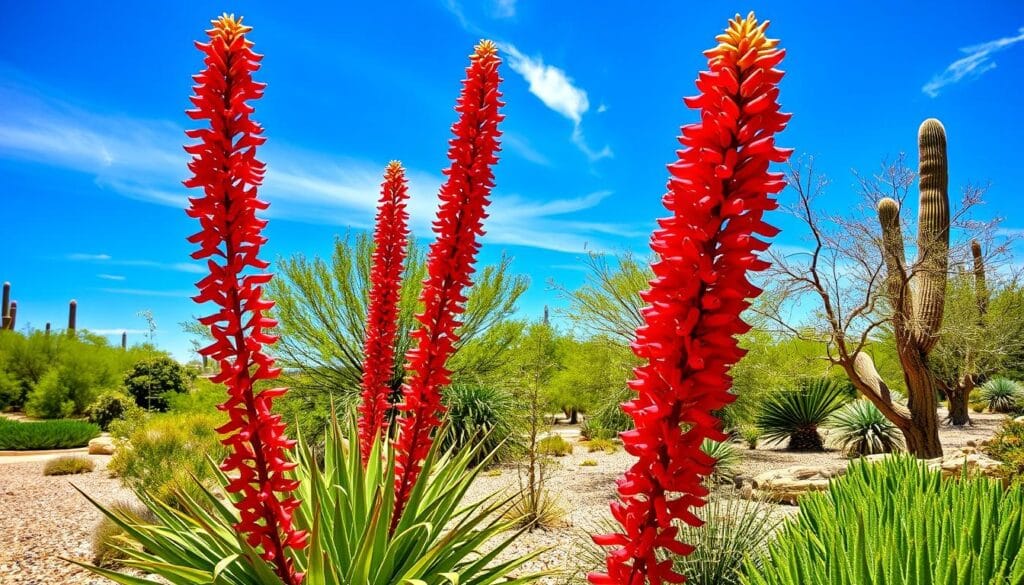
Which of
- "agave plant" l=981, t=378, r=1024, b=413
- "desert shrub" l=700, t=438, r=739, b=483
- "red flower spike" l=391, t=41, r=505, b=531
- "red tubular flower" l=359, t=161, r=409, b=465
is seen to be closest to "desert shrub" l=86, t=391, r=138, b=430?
"desert shrub" l=700, t=438, r=739, b=483

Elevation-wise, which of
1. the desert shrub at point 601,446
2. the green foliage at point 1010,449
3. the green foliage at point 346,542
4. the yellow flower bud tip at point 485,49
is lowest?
the desert shrub at point 601,446

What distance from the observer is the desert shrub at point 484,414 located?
14.0 metres

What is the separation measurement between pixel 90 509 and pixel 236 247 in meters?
10.1

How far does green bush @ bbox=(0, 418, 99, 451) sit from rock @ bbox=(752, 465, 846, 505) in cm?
1856

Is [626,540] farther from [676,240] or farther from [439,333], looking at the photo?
[439,333]

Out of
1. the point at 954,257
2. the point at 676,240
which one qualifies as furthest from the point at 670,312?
the point at 954,257

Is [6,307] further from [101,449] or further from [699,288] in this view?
[699,288]

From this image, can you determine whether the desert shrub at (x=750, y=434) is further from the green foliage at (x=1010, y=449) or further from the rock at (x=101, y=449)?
the rock at (x=101, y=449)

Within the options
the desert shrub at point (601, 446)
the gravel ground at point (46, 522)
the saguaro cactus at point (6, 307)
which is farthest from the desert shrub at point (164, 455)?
the saguaro cactus at point (6, 307)

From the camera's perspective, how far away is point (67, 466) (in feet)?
43.9

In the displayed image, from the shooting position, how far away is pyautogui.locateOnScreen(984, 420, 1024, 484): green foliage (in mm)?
7523

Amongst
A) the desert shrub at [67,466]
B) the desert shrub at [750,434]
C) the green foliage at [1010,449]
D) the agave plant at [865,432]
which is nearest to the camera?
the green foliage at [1010,449]

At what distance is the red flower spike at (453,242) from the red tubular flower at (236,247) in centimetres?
91

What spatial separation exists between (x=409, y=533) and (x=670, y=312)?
228 centimetres
